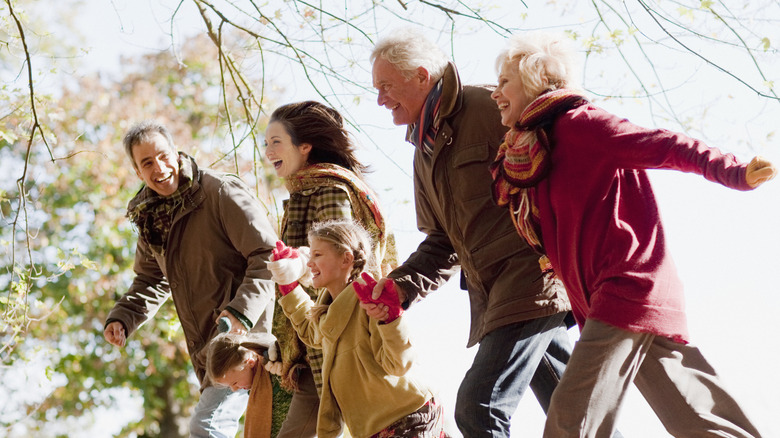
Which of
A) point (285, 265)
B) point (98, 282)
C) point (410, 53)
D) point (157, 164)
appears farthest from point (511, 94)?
point (98, 282)

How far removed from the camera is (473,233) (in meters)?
3.20

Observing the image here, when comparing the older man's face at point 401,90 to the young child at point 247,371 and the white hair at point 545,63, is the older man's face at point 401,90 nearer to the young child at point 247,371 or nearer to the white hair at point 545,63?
the white hair at point 545,63

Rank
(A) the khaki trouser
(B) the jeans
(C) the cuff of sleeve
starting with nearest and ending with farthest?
(A) the khaki trouser < (B) the jeans < (C) the cuff of sleeve

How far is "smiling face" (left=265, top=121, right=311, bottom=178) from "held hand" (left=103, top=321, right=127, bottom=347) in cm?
120

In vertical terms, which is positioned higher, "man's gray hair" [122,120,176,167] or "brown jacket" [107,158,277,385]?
"man's gray hair" [122,120,176,167]

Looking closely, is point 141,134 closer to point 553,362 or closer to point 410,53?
point 410,53

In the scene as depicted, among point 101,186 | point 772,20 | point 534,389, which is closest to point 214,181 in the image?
point 534,389

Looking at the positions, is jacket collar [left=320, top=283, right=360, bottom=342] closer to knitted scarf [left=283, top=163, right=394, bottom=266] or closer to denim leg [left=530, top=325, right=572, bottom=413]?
knitted scarf [left=283, top=163, right=394, bottom=266]

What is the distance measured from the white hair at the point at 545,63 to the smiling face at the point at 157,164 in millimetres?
1927

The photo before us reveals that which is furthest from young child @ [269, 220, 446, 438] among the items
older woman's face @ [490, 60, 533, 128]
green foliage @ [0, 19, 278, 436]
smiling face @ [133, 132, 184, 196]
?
green foliage @ [0, 19, 278, 436]

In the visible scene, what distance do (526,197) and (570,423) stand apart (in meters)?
0.66

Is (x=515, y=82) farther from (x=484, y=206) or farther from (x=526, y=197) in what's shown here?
(x=484, y=206)

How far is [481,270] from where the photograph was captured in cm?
314

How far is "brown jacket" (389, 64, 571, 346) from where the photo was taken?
3.00 meters
